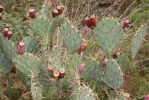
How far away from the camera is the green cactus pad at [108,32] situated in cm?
399

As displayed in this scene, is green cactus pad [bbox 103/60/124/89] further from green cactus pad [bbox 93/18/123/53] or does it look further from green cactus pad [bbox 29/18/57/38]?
green cactus pad [bbox 29/18/57/38]

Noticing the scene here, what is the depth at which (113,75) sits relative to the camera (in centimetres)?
397

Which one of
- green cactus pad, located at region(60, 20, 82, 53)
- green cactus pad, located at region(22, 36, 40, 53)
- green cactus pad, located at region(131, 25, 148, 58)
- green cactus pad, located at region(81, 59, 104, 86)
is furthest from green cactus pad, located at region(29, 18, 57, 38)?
green cactus pad, located at region(131, 25, 148, 58)

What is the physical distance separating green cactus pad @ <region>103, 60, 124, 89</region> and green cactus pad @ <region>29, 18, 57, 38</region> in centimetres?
59

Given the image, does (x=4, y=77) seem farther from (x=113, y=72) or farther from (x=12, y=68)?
(x=113, y=72)

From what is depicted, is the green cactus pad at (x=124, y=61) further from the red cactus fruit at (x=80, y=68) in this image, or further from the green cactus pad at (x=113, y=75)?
the red cactus fruit at (x=80, y=68)

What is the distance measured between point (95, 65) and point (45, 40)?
0.45m

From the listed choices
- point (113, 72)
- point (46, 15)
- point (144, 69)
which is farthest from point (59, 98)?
point (144, 69)

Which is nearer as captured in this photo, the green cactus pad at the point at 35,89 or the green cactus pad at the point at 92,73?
the green cactus pad at the point at 35,89

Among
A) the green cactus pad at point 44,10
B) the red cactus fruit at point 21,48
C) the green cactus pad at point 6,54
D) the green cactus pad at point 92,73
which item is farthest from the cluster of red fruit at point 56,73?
the green cactus pad at point 44,10

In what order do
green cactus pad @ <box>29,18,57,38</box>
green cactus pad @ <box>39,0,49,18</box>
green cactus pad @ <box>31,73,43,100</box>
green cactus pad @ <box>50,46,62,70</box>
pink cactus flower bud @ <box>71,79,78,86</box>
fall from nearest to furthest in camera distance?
green cactus pad @ <box>31,73,43,100</box> < pink cactus flower bud @ <box>71,79,78,86</box> < green cactus pad @ <box>50,46,62,70</box> < green cactus pad @ <box>29,18,57,38</box> < green cactus pad @ <box>39,0,49,18</box>

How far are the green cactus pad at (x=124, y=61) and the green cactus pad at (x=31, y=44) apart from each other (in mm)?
694

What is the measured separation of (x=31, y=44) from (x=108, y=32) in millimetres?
656

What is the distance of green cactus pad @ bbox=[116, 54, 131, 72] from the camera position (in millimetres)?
4312
